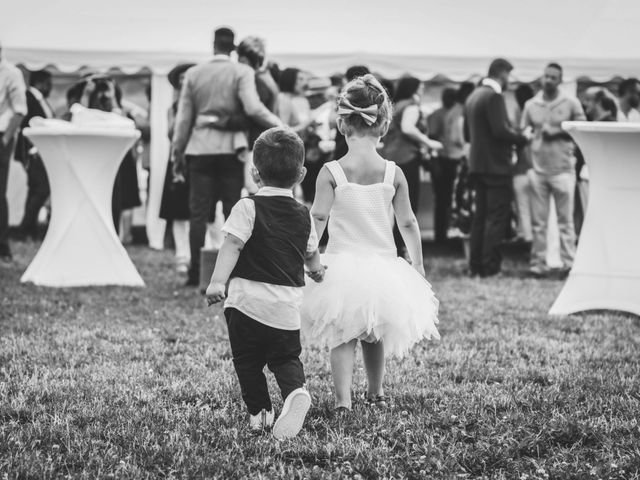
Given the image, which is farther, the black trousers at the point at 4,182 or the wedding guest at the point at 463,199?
the wedding guest at the point at 463,199

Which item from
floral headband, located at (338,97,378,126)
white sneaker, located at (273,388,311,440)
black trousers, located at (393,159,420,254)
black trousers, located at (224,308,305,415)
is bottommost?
black trousers, located at (393,159,420,254)

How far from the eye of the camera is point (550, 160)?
9.40 m

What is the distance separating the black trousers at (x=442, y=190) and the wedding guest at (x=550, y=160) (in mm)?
2329

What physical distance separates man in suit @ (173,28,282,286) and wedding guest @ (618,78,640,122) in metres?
5.14

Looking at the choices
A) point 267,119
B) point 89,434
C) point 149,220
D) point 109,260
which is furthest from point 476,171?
point 89,434

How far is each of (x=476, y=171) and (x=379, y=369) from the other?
211 inches

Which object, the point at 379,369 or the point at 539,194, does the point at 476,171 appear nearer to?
the point at 539,194

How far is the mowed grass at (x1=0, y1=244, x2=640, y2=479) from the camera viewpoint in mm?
3117

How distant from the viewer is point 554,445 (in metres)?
3.41

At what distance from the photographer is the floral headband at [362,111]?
3.83 meters

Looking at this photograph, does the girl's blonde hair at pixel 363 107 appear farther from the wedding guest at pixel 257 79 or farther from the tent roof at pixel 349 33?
Result: the tent roof at pixel 349 33

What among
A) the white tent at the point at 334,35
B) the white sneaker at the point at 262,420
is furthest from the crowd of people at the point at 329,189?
the white tent at the point at 334,35

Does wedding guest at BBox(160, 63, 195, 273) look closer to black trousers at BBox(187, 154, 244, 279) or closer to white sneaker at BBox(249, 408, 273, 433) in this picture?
black trousers at BBox(187, 154, 244, 279)

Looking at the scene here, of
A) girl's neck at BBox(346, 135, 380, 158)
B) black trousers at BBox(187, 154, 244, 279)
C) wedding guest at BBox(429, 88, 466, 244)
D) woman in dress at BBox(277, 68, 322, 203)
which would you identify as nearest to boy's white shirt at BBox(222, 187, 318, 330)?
girl's neck at BBox(346, 135, 380, 158)
